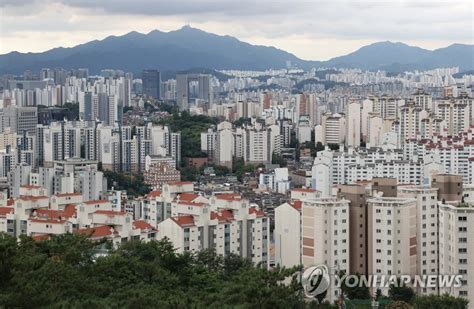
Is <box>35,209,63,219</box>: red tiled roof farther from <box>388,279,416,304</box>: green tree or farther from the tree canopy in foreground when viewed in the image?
<box>388,279,416,304</box>: green tree

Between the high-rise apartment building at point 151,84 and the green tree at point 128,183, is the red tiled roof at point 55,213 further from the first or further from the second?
the high-rise apartment building at point 151,84

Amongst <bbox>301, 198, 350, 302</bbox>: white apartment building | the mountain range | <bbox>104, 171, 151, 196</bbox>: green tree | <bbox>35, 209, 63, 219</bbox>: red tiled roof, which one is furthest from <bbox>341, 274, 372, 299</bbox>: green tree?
the mountain range

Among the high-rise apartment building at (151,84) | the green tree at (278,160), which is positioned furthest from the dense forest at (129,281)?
the high-rise apartment building at (151,84)

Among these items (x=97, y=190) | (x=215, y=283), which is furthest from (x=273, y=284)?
(x=97, y=190)

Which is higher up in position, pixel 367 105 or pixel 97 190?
pixel 367 105

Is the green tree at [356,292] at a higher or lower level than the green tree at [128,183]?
lower

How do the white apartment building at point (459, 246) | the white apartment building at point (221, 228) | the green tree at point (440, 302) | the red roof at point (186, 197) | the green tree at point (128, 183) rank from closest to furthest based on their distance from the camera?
the green tree at point (440, 302) → the white apartment building at point (459, 246) → the white apartment building at point (221, 228) → the red roof at point (186, 197) → the green tree at point (128, 183)

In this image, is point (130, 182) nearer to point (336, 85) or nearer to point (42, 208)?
point (42, 208)
